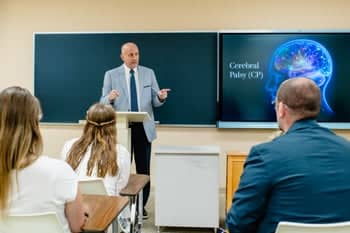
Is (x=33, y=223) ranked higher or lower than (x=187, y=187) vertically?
higher

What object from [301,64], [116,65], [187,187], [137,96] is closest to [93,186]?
[187,187]

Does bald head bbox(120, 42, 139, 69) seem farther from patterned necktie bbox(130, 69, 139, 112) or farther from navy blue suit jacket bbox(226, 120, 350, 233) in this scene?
navy blue suit jacket bbox(226, 120, 350, 233)

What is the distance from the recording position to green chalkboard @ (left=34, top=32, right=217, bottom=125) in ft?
16.7

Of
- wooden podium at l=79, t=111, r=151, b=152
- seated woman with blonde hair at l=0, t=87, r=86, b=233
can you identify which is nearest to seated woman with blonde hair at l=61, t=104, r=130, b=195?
wooden podium at l=79, t=111, r=151, b=152

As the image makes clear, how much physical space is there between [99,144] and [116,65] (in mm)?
2563

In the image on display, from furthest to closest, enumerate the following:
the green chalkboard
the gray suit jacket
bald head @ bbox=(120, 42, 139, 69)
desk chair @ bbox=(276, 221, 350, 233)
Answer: the green chalkboard < the gray suit jacket < bald head @ bbox=(120, 42, 139, 69) < desk chair @ bbox=(276, 221, 350, 233)

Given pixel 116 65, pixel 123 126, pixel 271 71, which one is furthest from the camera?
pixel 116 65

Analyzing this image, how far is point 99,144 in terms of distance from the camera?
274cm

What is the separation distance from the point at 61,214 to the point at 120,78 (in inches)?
112

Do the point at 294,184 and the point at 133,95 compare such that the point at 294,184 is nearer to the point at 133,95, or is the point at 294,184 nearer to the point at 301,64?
the point at 133,95

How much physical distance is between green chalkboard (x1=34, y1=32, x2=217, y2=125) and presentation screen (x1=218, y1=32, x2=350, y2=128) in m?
0.21

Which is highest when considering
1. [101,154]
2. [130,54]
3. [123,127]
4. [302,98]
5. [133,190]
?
[130,54]

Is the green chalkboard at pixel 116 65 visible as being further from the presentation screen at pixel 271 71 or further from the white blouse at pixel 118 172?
the white blouse at pixel 118 172

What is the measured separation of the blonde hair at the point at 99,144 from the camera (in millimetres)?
2686
